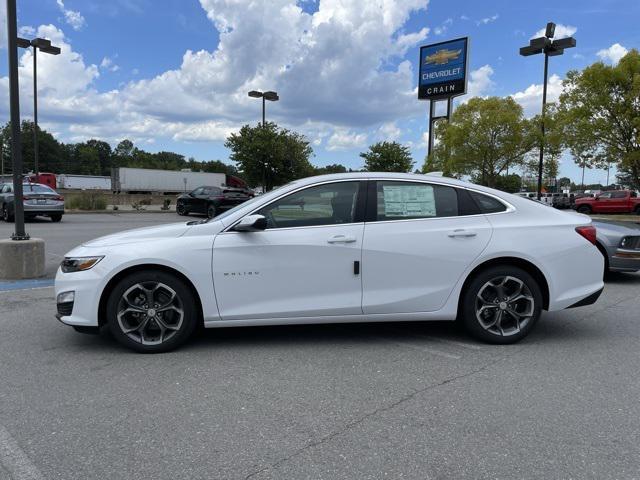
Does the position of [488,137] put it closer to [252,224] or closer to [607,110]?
[607,110]

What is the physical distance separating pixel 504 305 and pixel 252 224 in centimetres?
240

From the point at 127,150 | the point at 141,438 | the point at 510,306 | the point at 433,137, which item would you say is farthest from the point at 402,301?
the point at 127,150

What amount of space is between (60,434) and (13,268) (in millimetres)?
5785

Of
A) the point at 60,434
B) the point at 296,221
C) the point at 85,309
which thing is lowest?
the point at 60,434

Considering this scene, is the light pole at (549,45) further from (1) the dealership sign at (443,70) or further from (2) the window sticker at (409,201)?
(2) the window sticker at (409,201)

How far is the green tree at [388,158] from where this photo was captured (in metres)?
46.1

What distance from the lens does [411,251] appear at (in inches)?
181

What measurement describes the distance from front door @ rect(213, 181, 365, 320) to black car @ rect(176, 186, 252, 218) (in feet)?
62.8

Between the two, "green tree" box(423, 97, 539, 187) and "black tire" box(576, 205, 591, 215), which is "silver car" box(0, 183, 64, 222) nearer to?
"green tree" box(423, 97, 539, 187)

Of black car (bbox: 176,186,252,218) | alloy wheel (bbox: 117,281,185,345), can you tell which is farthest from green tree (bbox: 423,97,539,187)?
alloy wheel (bbox: 117,281,185,345)

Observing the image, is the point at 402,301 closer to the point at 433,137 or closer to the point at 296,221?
the point at 296,221

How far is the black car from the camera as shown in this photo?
2369 centimetres

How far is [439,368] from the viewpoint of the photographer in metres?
4.21

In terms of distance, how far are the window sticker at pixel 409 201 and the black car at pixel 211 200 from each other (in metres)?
19.1
